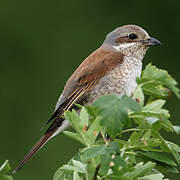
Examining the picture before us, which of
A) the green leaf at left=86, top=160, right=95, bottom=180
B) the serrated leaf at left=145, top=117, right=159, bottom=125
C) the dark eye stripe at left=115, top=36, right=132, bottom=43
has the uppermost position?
the serrated leaf at left=145, top=117, right=159, bottom=125

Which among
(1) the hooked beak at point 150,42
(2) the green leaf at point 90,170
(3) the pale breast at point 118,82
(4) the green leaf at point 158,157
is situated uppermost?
(2) the green leaf at point 90,170

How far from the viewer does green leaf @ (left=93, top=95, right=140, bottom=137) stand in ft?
4.98

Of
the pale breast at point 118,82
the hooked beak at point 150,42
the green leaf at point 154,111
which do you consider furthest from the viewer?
the hooked beak at point 150,42

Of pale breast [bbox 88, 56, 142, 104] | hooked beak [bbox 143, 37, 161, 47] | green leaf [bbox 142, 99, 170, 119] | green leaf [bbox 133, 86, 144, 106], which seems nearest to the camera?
green leaf [bbox 142, 99, 170, 119]

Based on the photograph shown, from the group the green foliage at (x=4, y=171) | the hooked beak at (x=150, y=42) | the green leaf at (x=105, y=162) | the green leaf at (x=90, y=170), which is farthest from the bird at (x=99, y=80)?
the green leaf at (x=105, y=162)

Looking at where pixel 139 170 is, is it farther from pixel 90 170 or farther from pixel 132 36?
pixel 132 36

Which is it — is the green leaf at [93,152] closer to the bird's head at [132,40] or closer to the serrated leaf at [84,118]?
the serrated leaf at [84,118]

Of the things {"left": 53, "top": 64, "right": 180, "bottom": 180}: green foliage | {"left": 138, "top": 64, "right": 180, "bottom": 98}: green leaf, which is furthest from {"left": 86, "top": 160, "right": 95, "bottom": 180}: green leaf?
{"left": 138, "top": 64, "right": 180, "bottom": 98}: green leaf

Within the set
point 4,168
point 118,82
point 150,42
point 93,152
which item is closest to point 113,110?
point 93,152

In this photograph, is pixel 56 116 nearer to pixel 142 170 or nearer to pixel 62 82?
pixel 142 170

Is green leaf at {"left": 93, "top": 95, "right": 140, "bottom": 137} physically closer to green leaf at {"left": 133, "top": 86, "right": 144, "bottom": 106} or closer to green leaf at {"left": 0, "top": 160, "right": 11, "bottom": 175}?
green leaf at {"left": 133, "top": 86, "right": 144, "bottom": 106}

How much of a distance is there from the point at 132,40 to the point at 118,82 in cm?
45

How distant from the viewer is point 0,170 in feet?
5.46

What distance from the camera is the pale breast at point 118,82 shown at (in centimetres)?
324
